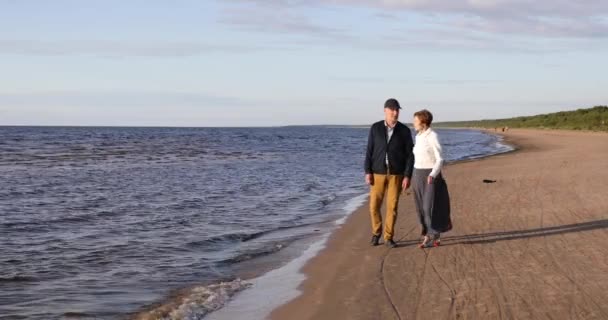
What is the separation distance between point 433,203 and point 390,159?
741mm

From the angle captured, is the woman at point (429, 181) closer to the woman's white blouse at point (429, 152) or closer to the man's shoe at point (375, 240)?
the woman's white blouse at point (429, 152)

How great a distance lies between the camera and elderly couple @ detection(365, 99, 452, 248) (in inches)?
335

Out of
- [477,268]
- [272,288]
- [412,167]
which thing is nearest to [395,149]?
[412,167]

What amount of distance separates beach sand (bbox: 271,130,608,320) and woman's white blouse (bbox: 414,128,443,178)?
0.99 m

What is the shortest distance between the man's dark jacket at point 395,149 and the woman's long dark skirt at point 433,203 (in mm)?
170

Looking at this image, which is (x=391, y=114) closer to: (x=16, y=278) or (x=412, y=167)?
(x=412, y=167)

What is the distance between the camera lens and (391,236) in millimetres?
8898

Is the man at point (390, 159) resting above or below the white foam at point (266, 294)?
above

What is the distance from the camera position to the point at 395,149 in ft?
28.4

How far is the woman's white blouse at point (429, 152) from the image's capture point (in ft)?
27.7

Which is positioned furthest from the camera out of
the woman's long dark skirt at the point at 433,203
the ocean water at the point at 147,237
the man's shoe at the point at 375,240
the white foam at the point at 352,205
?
the white foam at the point at 352,205

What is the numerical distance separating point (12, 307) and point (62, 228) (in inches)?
189

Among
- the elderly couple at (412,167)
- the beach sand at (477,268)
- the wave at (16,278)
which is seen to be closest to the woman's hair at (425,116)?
the elderly couple at (412,167)

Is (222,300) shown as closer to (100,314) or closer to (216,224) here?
(100,314)
